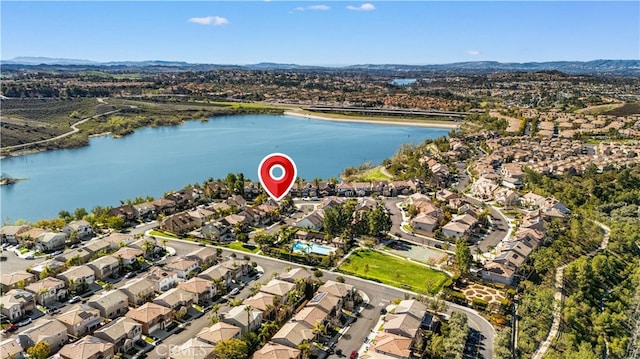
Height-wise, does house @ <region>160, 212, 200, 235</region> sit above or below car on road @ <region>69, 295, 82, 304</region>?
above

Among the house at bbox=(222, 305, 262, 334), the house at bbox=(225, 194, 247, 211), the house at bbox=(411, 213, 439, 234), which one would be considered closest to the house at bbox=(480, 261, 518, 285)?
the house at bbox=(411, 213, 439, 234)

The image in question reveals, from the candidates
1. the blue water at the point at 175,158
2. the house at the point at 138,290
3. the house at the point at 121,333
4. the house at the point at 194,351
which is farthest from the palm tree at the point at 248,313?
the blue water at the point at 175,158

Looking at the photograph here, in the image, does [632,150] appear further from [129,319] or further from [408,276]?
[129,319]

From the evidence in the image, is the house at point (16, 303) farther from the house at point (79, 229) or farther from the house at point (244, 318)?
the house at point (244, 318)

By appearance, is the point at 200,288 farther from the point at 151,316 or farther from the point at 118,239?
the point at 118,239

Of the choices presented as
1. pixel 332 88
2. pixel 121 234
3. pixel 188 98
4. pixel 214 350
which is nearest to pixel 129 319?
pixel 214 350

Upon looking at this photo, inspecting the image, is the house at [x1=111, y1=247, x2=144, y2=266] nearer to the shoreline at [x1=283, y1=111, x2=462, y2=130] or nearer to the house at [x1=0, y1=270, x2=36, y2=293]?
the house at [x1=0, y1=270, x2=36, y2=293]
